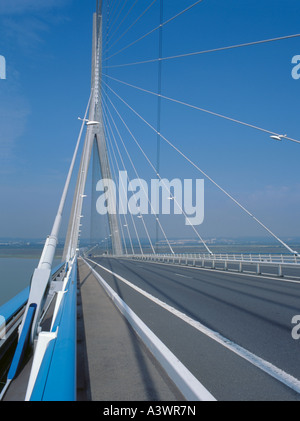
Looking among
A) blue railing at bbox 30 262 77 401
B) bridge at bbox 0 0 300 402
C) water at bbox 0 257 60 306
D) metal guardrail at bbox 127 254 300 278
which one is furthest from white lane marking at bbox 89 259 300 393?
water at bbox 0 257 60 306

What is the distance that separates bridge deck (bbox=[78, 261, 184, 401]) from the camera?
3717mm

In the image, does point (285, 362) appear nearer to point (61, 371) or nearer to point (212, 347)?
point (212, 347)

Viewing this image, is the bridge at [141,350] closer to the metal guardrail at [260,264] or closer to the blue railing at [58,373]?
the blue railing at [58,373]

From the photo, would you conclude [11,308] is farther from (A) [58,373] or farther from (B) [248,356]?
(A) [58,373]

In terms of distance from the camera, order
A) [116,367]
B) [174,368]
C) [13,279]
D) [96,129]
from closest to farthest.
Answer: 1. [174,368]
2. [116,367]
3. [13,279]
4. [96,129]

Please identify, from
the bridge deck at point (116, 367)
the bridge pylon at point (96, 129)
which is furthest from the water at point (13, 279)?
the bridge deck at point (116, 367)

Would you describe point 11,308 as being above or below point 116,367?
above

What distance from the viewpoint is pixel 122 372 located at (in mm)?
4391

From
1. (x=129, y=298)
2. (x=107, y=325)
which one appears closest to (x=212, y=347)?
(x=107, y=325)

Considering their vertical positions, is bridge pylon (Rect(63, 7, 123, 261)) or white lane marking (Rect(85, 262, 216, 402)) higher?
bridge pylon (Rect(63, 7, 123, 261))

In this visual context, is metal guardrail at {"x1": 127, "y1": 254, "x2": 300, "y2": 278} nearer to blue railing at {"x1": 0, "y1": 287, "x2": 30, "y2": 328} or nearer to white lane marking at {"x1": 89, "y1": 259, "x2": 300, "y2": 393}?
white lane marking at {"x1": 89, "y1": 259, "x2": 300, "y2": 393}

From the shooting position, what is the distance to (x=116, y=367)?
4590mm

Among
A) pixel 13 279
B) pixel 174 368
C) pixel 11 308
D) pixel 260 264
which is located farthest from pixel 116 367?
pixel 260 264
